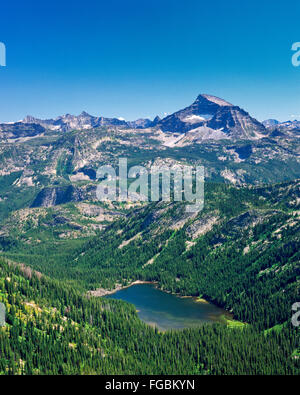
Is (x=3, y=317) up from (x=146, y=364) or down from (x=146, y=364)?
up
